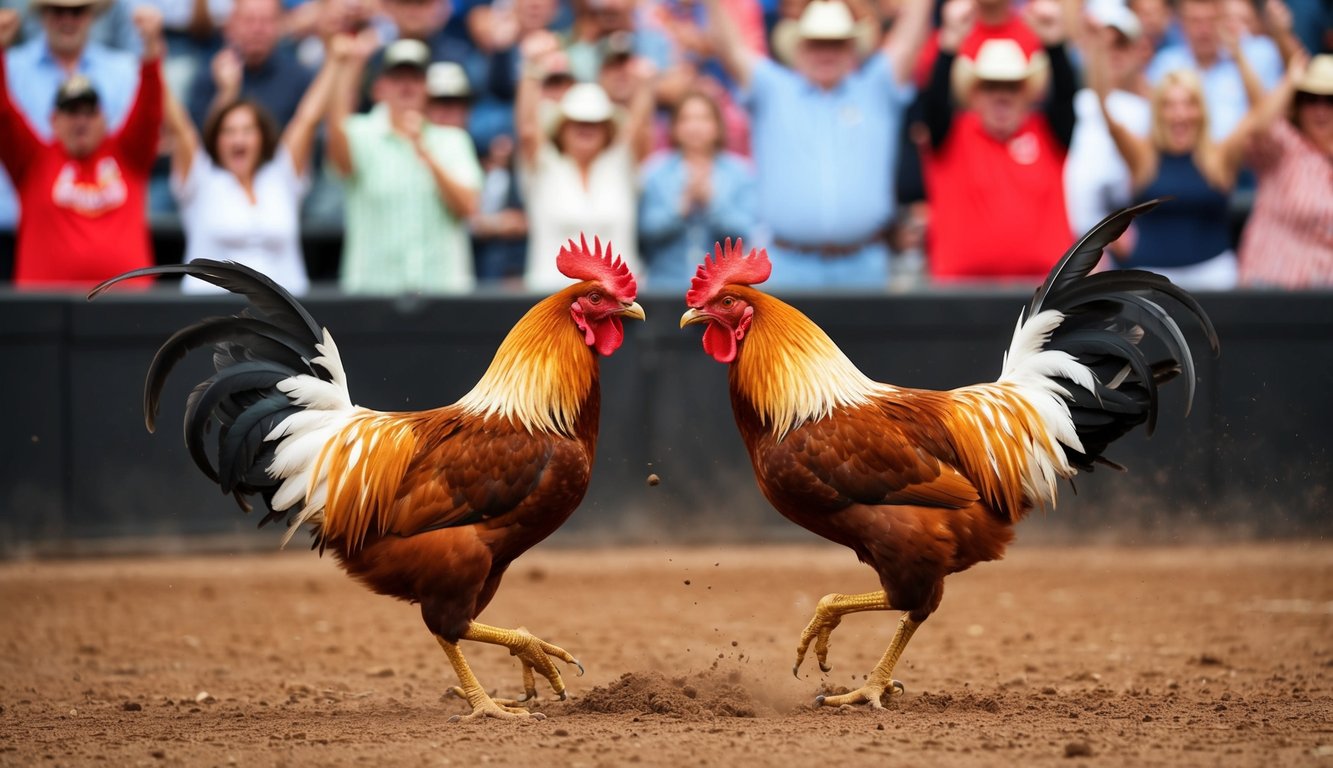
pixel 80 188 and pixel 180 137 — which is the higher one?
pixel 180 137

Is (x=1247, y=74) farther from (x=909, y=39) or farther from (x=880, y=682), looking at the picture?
(x=880, y=682)

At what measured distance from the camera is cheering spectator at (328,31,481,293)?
35.6 feet

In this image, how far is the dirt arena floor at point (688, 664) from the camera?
5.83m

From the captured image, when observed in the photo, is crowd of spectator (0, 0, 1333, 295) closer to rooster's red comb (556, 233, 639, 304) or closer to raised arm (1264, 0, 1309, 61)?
raised arm (1264, 0, 1309, 61)

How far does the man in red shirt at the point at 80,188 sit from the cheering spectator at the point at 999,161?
16.5ft

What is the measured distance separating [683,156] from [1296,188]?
403 cm

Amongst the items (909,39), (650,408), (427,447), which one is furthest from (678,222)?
(427,447)

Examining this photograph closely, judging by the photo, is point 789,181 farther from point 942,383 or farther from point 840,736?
point 840,736

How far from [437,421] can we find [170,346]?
1062mm

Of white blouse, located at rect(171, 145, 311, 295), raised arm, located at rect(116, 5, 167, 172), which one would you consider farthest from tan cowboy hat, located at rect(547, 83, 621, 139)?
raised arm, located at rect(116, 5, 167, 172)

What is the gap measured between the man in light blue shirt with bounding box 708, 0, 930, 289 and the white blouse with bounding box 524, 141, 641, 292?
925 millimetres

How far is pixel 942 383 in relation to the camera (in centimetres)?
1037

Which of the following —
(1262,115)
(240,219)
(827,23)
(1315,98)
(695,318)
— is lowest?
(695,318)

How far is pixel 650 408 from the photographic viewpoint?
10727mm
